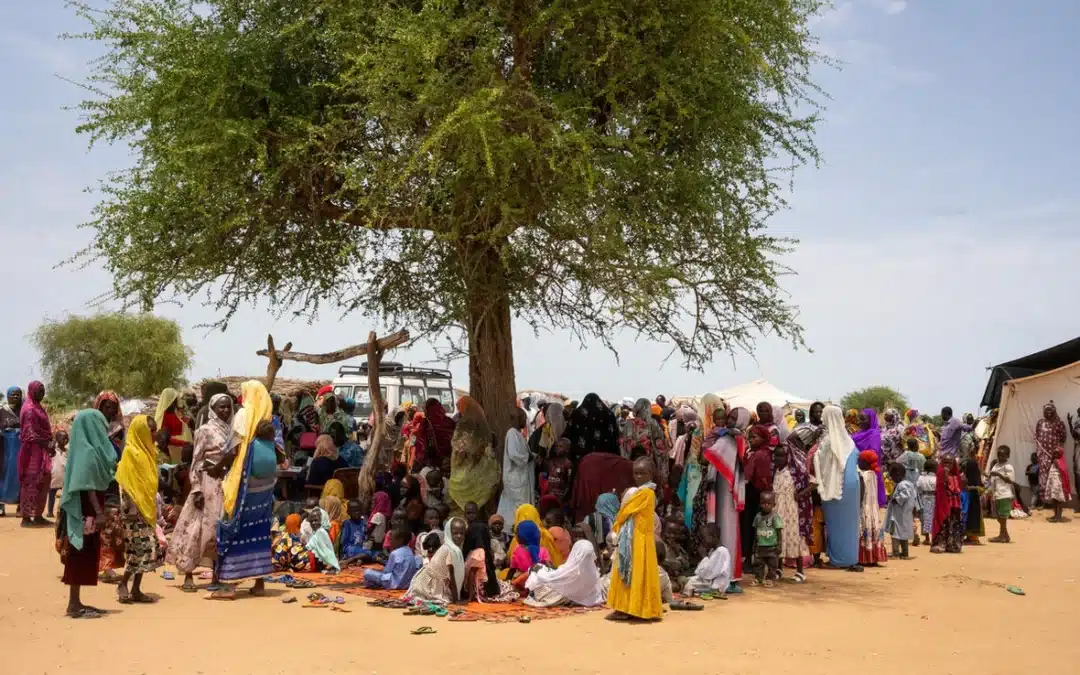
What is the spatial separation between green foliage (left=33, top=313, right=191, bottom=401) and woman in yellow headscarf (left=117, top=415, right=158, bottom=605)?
39857 millimetres

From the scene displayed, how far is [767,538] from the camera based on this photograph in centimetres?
1193

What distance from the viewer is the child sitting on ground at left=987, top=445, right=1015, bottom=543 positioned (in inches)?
655

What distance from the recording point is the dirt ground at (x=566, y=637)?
8.16 m

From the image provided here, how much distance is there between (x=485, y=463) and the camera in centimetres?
1312

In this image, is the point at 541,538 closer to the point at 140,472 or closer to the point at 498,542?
the point at 498,542

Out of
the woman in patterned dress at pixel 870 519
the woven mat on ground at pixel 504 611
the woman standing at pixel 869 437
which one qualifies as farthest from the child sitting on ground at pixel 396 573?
the woman standing at pixel 869 437

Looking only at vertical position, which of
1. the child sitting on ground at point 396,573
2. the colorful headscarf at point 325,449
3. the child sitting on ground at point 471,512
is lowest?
the child sitting on ground at point 396,573

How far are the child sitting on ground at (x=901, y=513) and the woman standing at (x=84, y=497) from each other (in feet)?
32.8

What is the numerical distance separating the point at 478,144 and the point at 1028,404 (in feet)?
46.4

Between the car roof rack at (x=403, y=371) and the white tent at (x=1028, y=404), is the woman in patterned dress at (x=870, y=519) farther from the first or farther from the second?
the car roof rack at (x=403, y=371)

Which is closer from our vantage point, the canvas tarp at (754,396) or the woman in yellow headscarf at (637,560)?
the woman in yellow headscarf at (637,560)

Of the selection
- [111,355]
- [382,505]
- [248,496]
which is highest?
[111,355]

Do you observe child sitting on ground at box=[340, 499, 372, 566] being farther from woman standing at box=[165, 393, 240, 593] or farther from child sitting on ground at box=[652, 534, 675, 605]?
child sitting on ground at box=[652, 534, 675, 605]

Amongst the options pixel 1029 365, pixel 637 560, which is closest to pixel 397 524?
pixel 637 560
